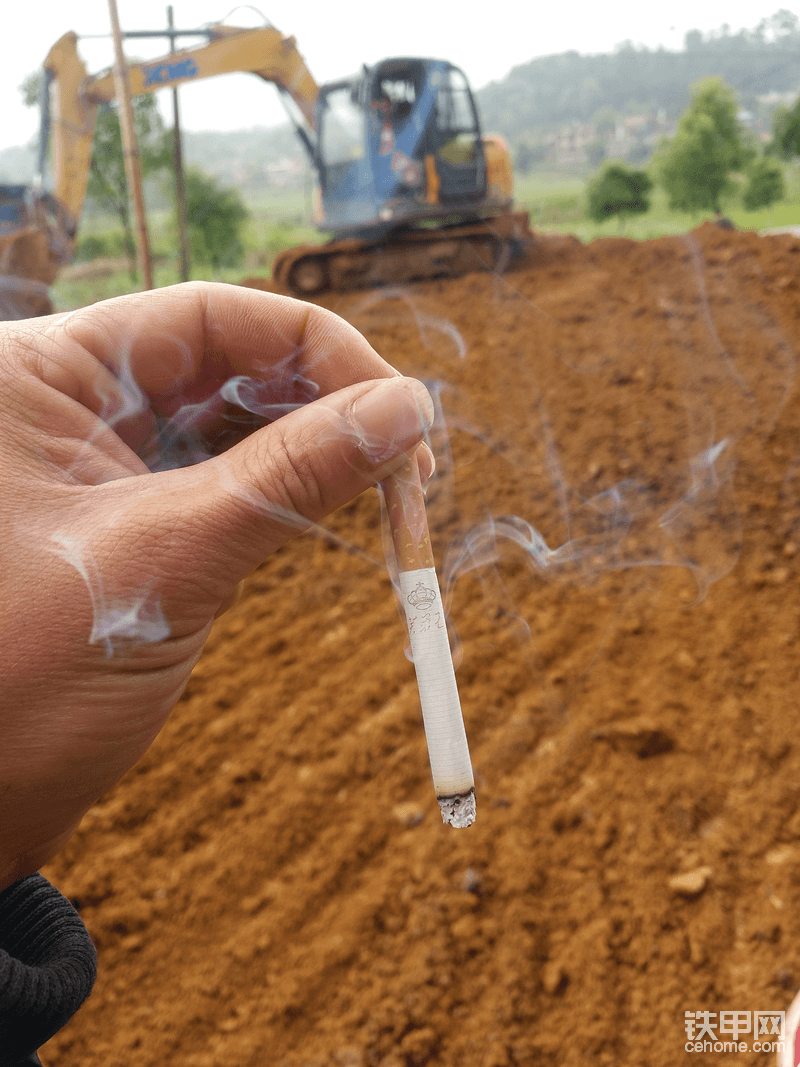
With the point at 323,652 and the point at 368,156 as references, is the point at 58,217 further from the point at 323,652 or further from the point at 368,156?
the point at 323,652

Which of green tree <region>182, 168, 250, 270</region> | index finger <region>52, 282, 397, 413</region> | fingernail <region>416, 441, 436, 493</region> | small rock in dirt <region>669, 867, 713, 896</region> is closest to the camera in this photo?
index finger <region>52, 282, 397, 413</region>

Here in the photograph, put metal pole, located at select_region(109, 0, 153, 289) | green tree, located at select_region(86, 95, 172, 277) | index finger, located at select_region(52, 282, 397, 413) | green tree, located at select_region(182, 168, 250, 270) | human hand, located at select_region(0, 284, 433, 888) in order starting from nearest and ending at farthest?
1. human hand, located at select_region(0, 284, 433, 888)
2. index finger, located at select_region(52, 282, 397, 413)
3. metal pole, located at select_region(109, 0, 153, 289)
4. green tree, located at select_region(86, 95, 172, 277)
5. green tree, located at select_region(182, 168, 250, 270)

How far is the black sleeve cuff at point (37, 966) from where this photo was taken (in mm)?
877

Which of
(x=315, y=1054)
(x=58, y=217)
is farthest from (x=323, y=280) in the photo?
(x=315, y=1054)

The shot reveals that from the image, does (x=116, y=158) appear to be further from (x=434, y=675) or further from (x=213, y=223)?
(x=434, y=675)

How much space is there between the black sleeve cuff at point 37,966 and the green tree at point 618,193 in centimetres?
1097

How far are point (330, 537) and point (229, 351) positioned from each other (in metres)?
2.16

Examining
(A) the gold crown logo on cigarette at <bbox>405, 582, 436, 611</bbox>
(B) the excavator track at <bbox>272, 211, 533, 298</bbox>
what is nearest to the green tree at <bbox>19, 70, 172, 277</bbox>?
(B) the excavator track at <bbox>272, 211, 533, 298</bbox>

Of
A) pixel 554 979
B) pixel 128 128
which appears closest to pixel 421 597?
pixel 554 979

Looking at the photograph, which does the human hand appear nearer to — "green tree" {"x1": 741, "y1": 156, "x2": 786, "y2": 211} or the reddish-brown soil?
the reddish-brown soil

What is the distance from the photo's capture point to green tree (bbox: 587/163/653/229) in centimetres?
1059

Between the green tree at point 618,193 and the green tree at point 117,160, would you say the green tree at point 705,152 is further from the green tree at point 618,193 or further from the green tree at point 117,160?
the green tree at point 117,160

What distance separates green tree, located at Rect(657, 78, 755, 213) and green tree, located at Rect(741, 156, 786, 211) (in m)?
0.33

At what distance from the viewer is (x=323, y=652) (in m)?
2.64
